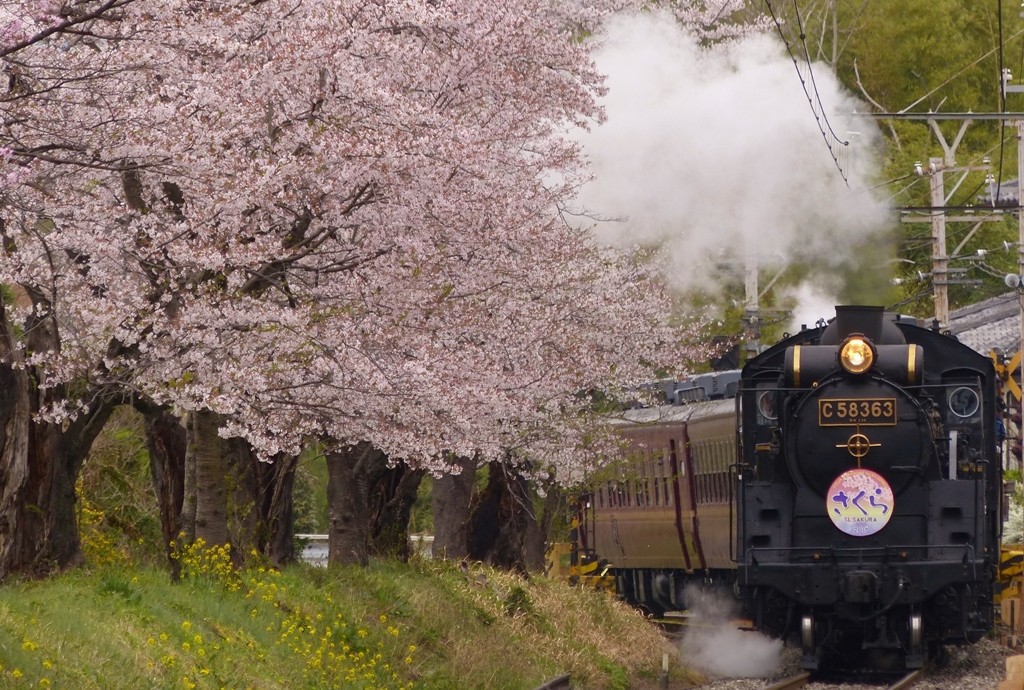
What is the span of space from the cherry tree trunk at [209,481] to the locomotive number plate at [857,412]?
577 cm

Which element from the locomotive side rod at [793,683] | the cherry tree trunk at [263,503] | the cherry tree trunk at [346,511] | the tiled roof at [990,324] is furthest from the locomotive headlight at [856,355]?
the tiled roof at [990,324]

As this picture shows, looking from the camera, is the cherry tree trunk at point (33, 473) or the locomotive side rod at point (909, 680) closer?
the cherry tree trunk at point (33, 473)

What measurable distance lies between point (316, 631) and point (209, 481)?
1945mm

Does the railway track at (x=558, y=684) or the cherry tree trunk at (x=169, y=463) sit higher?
the cherry tree trunk at (x=169, y=463)

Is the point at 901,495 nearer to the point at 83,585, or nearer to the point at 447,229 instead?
the point at 447,229

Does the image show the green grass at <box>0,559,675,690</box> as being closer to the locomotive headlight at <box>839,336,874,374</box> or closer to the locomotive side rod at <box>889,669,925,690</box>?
the locomotive side rod at <box>889,669,925,690</box>

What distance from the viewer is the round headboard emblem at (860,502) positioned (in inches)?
559

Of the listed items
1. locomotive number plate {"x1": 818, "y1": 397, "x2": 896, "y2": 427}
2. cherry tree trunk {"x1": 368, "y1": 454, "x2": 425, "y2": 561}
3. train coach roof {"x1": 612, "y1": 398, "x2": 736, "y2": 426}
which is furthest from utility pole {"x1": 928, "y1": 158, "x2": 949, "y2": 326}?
locomotive number plate {"x1": 818, "y1": 397, "x2": 896, "y2": 427}

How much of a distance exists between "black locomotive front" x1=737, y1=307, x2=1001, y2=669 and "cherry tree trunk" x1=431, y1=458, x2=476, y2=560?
6.66 meters

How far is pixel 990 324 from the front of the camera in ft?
131

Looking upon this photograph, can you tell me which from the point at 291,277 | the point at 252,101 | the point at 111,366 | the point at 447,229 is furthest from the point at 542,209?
the point at 111,366

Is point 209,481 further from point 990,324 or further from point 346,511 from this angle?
point 990,324

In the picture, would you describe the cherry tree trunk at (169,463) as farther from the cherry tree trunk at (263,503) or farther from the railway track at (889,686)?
the railway track at (889,686)

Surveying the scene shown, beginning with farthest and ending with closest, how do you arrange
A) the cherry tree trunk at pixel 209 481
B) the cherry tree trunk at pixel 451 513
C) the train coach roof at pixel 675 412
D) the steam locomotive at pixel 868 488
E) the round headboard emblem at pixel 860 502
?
the cherry tree trunk at pixel 451 513 < the train coach roof at pixel 675 412 < the round headboard emblem at pixel 860 502 < the steam locomotive at pixel 868 488 < the cherry tree trunk at pixel 209 481
